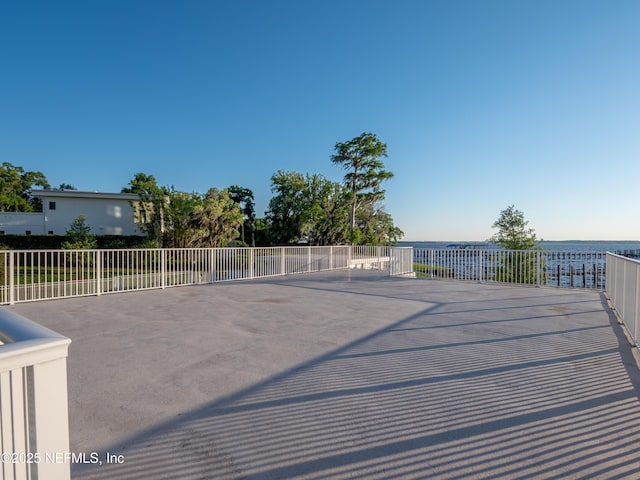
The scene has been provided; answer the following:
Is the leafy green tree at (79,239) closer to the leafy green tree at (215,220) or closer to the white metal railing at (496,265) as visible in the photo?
the leafy green tree at (215,220)

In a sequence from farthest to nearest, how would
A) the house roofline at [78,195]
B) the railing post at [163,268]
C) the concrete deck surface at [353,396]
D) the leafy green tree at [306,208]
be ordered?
the leafy green tree at [306,208], the house roofline at [78,195], the railing post at [163,268], the concrete deck surface at [353,396]

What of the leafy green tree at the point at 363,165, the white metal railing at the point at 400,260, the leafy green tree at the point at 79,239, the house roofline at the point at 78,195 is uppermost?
the leafy green tree at the point at 363,165

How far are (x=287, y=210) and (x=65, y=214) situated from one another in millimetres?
13171

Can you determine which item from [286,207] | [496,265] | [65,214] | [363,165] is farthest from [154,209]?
[496,265]

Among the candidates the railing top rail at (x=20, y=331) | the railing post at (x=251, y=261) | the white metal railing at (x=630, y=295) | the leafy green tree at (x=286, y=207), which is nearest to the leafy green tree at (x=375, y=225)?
the leafy green tree at (x=286, y=207)

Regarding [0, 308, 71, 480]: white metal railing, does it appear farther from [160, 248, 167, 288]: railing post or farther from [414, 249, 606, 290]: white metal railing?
[414, 249, 606, 290]: white metal railing

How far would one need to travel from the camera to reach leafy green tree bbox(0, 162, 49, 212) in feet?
88.5

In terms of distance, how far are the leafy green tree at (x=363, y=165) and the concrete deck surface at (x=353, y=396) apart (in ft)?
56.8

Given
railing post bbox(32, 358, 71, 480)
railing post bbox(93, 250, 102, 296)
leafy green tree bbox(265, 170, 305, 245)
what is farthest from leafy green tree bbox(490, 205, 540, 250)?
railing post bbox(32, 358, 71, 480)

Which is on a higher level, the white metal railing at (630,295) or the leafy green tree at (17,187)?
the leafy green tree at (17,187)

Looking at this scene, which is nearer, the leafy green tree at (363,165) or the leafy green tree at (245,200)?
the leafy green tree at (363,165)

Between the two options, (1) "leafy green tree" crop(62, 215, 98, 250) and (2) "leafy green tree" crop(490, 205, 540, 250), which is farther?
(2) "leafy green tree" crop(490, 205, 540, 250)

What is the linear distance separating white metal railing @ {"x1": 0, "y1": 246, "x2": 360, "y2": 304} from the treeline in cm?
710

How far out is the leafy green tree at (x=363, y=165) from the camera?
21766 millimetres
